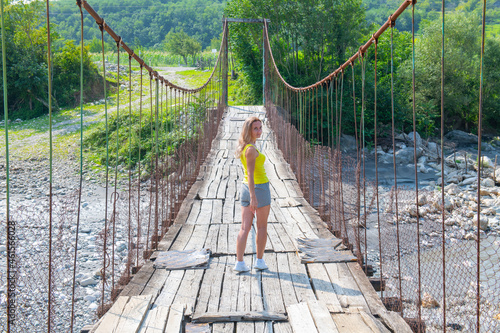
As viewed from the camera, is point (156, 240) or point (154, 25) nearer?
point (156, 240)

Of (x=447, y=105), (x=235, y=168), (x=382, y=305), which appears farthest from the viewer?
(x=447, y=105)

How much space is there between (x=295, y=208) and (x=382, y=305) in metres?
1.63

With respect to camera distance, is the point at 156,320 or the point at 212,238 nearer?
the point at 156,320

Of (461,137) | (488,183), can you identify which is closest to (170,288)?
(488,183)

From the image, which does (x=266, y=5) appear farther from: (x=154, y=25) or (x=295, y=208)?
(x=154, y=25)

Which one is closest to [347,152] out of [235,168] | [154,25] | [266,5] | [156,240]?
[266,5]

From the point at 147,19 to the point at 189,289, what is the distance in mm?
48710

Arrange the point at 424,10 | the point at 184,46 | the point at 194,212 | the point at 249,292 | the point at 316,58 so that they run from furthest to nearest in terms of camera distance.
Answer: the point at 424,10 → the point at 184,46 → the point at 316,58 → the point at 194,212 → the point at 249,292

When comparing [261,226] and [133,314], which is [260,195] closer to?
[261,226]

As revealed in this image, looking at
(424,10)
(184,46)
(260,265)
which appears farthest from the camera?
(424,10)

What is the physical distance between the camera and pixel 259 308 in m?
1.85

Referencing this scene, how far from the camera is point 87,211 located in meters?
6.25

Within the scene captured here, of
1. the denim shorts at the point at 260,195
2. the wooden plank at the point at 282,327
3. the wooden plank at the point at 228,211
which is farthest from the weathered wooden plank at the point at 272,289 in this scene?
the wooden plank at the point at 228,211

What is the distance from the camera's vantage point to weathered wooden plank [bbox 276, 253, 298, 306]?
1.92 meters
